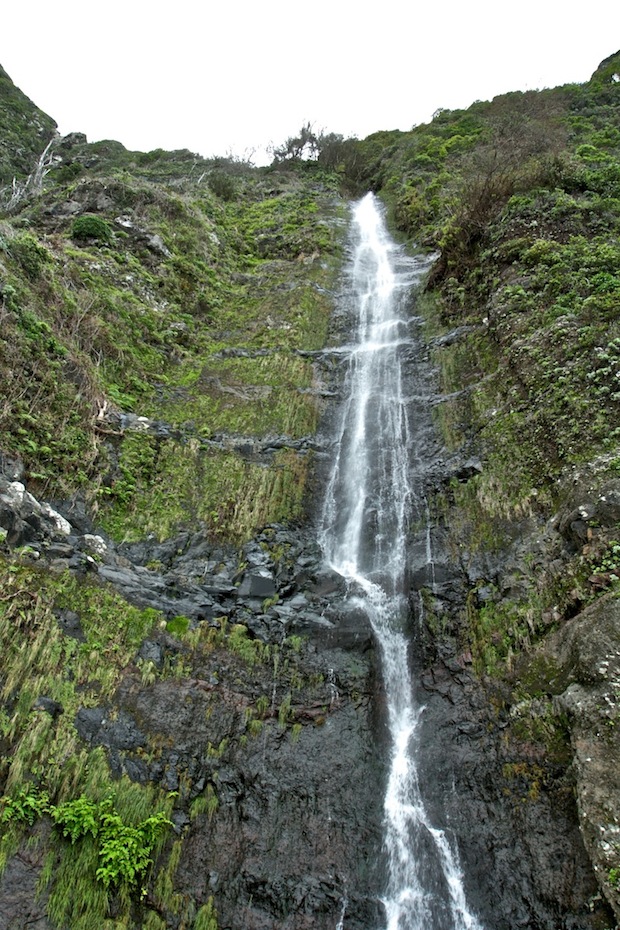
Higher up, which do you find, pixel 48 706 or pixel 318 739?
pixel 318 739

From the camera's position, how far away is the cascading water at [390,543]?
25.3 feet

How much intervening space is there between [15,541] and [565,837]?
9471 mm

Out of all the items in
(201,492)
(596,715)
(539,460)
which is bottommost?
(596,715)

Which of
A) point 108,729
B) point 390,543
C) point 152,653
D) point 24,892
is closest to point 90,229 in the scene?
point 390,543

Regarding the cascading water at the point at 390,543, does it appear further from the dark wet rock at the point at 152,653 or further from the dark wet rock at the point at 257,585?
the dark wet rock at the point at 152,653

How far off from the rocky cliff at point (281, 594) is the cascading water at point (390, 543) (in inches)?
13.1

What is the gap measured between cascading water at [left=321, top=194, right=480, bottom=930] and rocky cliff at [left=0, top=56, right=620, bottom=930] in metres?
0.33

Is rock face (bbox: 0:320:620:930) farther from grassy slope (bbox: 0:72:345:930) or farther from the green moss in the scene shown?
the green moss

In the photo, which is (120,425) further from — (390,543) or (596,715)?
(596,715)

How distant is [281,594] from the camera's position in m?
11.6

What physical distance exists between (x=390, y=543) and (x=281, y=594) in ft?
9.78

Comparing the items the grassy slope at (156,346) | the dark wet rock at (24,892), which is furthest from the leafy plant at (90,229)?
the dark wet rock at (24,892)

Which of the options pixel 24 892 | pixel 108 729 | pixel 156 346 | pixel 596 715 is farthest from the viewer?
pixel 156 346

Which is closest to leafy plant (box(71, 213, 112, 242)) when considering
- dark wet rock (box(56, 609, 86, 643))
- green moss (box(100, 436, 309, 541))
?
green moss (box(100, 436, 309, 541))
